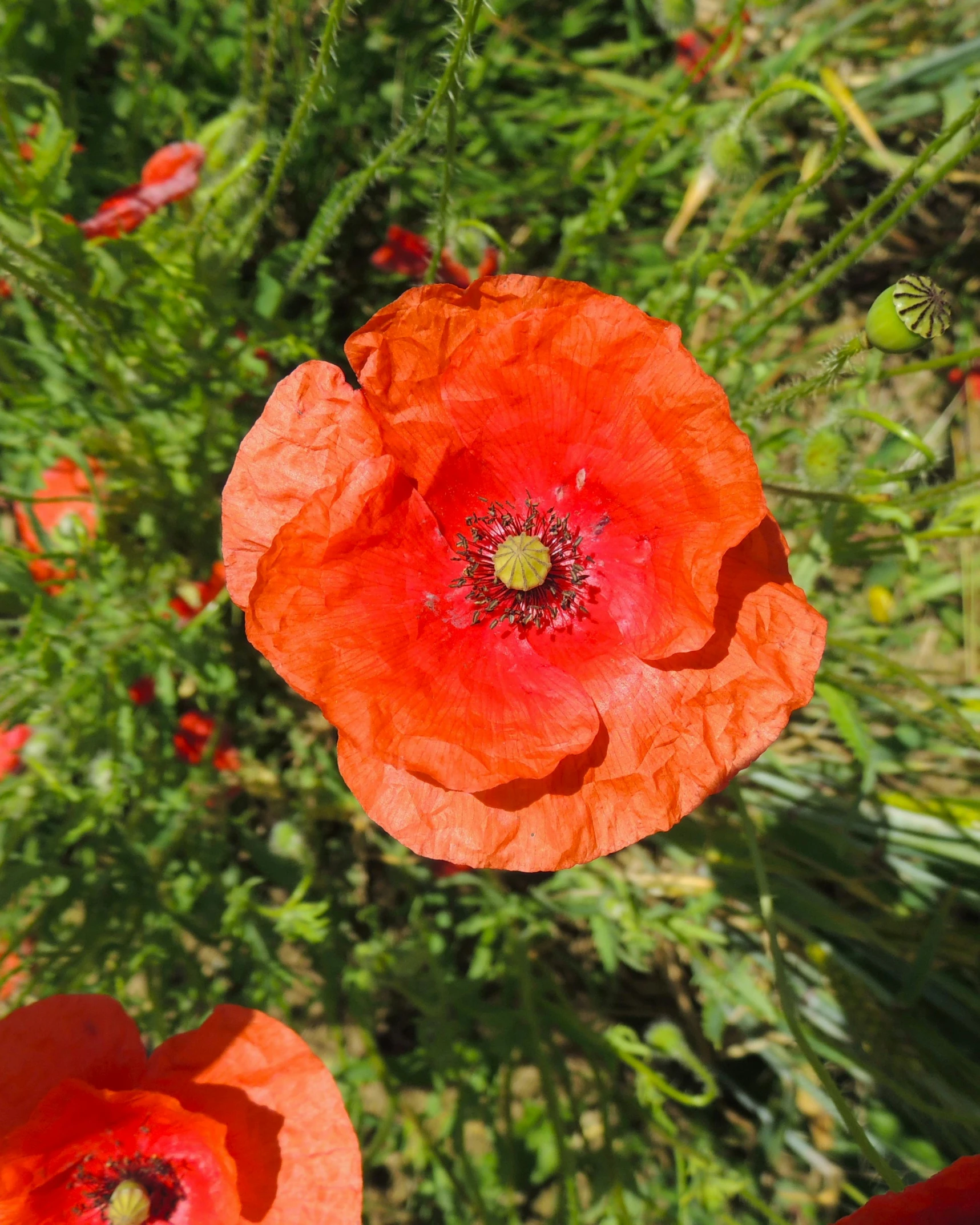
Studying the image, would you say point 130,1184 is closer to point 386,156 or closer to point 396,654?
point 396,654

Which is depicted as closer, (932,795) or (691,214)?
(932,795)

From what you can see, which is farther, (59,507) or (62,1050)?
(59,507)

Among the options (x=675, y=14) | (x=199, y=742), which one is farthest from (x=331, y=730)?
(x=675, y=14)

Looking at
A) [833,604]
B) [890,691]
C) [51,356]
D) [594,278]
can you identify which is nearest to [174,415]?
[51,356]

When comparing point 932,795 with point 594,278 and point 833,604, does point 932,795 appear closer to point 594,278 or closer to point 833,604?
point 833,604

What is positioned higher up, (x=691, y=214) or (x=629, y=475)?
(x=691, y=214)
